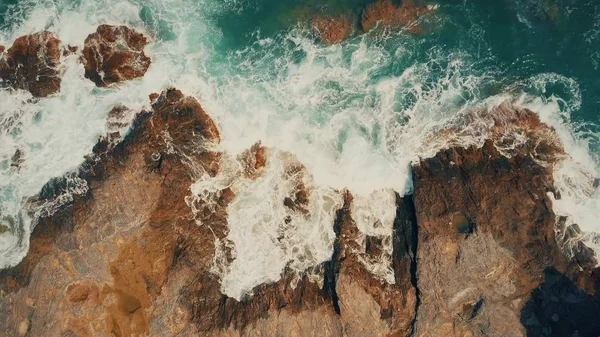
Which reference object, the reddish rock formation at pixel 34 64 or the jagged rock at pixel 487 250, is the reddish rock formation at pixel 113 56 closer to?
the reddish rock formation at pixel 34 64

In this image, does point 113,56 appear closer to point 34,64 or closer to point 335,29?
point 34,64

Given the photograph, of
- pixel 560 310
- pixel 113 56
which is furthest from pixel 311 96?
pixel 560 310

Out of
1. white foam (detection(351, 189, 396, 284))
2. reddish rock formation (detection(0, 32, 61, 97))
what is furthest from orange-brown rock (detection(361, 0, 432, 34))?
reddish rock formation (detection(0, 32, 61, 97))

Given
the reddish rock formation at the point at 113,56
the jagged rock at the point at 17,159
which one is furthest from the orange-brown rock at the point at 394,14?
the jagged rock at the point at 17,159

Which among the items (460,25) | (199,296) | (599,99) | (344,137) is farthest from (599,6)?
(199,296)

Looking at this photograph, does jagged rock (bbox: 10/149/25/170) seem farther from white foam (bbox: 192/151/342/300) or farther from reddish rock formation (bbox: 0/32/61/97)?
white foam (bbox: 192/151/342/300)
